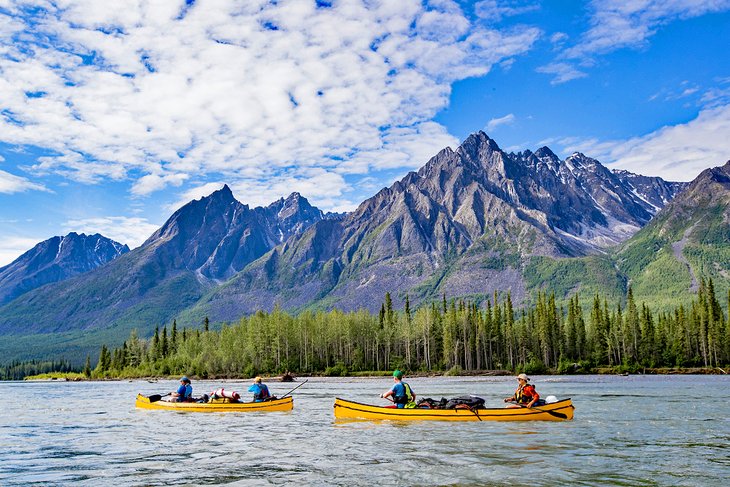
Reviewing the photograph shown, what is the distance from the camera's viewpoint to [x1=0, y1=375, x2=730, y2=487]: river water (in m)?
24.9

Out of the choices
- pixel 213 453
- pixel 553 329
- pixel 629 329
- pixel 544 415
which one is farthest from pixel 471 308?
pixel 213 453

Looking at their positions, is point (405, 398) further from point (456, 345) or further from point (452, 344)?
point (452, 344)

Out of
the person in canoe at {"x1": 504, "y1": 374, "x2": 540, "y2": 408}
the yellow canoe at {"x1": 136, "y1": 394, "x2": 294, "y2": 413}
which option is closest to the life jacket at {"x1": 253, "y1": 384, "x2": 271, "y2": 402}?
the yellow canoe at {"x1": 136, "y1": 394, "x2": 294, "y2": 413}

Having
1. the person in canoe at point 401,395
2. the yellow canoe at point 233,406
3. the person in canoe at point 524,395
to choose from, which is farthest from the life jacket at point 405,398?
the yellow canoe at point 233,406

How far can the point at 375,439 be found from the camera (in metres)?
36.5

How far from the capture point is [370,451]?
31812 mm

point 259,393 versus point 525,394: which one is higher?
point 525,394

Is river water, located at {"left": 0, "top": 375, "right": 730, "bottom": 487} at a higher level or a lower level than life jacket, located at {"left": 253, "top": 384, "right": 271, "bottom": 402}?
lower

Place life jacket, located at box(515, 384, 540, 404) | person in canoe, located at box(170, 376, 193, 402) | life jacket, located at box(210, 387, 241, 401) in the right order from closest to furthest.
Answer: life jacket, located at box(515, 384, 540, 404) < life jacket, located at box(210, 387, 241, 401) < person in canoe, located at box(170, 376, 193, 402)

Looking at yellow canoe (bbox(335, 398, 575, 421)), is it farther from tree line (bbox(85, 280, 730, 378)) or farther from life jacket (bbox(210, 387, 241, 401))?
tree line (bbox(85, 280, 730, 378))

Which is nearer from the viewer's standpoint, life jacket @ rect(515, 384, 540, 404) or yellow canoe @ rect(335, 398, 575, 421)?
yellow canoe @ rect(335, 398, 575, 421)

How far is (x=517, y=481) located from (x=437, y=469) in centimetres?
401

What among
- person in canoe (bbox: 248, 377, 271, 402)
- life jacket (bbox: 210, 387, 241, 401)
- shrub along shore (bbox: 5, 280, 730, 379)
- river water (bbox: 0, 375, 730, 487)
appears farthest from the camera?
shrub along shore (bbox: 5, 280, 730, 379)

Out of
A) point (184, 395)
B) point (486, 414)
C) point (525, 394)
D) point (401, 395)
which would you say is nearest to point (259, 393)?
point (184, 395)
